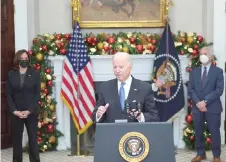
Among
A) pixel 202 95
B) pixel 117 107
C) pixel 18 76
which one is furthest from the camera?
Result: pixel 202 95

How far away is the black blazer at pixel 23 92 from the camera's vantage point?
670 cm

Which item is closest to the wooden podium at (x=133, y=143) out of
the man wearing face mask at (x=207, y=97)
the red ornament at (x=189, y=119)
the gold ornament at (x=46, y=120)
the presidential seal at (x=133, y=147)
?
the presidential seal at (x=133, y=147)

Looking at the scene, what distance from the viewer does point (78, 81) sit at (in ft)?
26.8

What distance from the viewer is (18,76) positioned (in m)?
6.75

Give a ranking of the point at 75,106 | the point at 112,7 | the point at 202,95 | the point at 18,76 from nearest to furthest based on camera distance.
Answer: the point at 18,76
the point at 202,95
the point at 75,106
the point at 112,7

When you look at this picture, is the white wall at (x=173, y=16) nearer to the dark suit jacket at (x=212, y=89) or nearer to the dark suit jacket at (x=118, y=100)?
the dark suit jacket at (x=212, y=89)

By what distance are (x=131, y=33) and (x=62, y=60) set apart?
1.17m

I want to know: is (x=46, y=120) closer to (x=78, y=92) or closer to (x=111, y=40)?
(x=78, y=92)

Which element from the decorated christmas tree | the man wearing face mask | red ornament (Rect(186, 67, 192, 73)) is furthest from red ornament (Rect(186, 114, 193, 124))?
the decorated christmas tree

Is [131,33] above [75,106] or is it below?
above

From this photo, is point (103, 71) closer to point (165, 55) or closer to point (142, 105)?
point (165, 55)

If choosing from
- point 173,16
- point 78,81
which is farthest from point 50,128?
point 173,16

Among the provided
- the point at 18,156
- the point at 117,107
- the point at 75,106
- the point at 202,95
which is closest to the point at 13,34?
the point at 75,106

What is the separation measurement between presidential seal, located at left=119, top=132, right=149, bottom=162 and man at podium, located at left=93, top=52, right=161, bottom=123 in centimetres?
30
